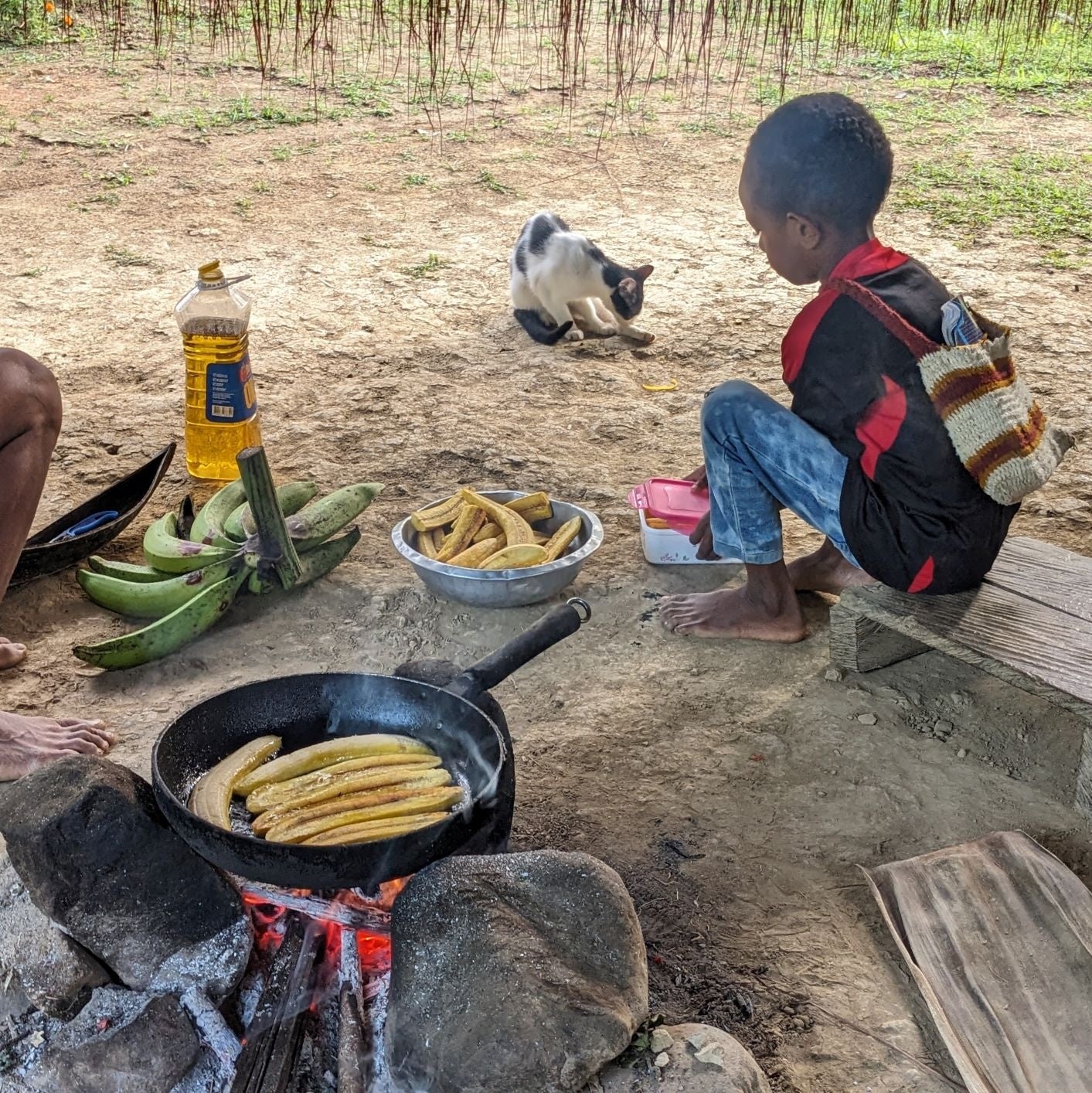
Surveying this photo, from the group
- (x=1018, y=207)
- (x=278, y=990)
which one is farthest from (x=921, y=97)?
(x=278, y=990)

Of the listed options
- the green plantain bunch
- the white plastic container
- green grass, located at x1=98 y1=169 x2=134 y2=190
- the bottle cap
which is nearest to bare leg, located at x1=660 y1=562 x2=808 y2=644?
the white plastic container

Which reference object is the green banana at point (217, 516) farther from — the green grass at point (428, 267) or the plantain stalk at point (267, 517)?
the green grass at point (428, 267)

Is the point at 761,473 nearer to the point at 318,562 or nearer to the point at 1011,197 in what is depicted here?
the point at 318,562

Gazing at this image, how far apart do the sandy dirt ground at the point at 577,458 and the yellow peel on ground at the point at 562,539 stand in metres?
0.19

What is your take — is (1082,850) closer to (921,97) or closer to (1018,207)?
(1018,207)

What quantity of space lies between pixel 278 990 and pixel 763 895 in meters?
1.02

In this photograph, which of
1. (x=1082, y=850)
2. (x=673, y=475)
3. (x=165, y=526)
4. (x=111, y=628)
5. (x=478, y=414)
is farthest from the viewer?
(x=478, y=414)

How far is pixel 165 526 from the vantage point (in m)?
3.80

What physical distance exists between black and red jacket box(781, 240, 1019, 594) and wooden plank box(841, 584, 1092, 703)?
0.19 ft

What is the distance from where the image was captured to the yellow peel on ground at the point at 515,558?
358 centimetres

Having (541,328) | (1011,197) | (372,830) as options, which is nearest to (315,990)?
(372,830)

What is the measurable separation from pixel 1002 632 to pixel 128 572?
2.57 metres

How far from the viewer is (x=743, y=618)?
346 cm

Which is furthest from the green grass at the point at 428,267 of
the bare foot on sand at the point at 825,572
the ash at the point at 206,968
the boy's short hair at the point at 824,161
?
the ash at the point at 206,968
